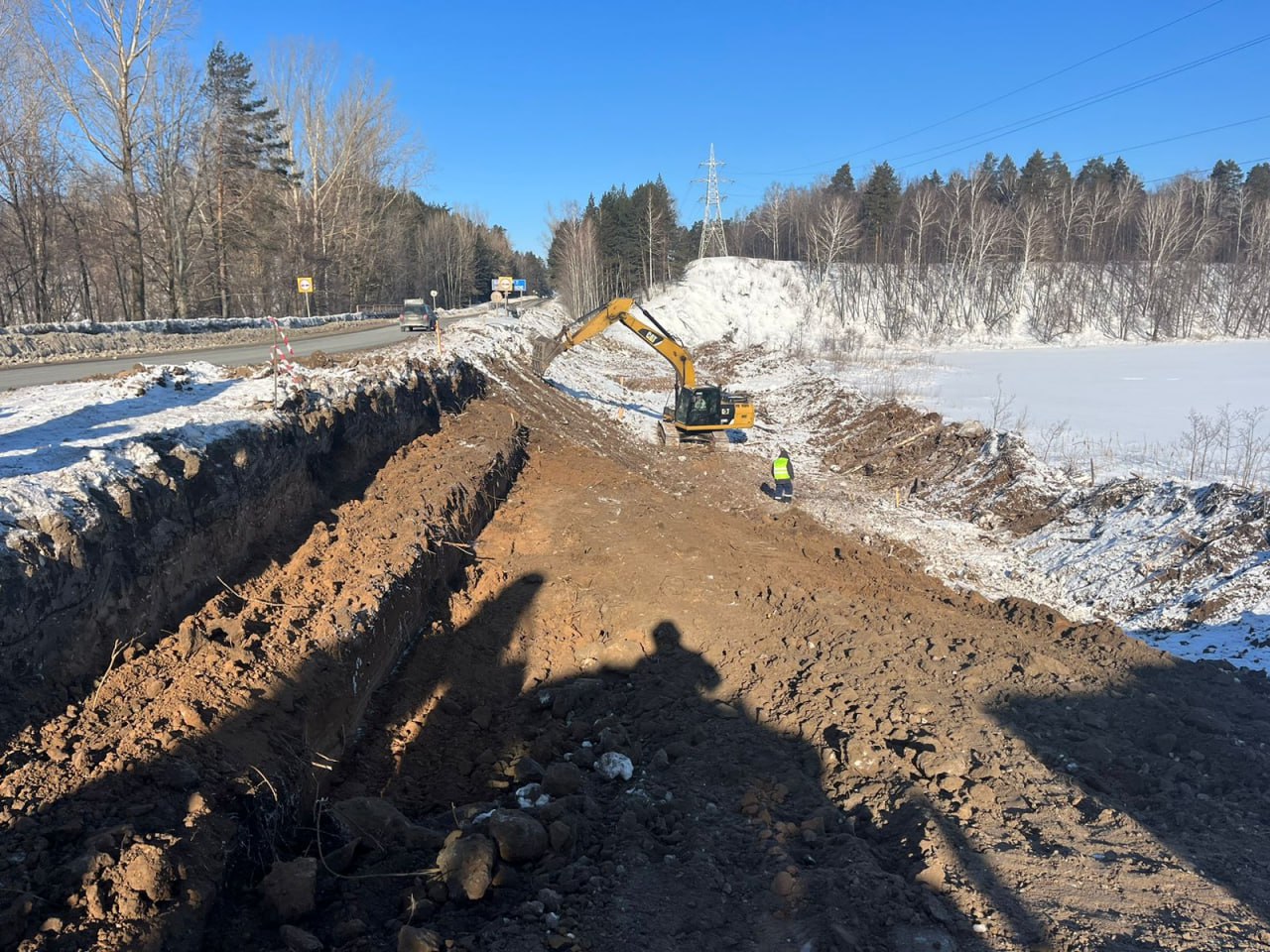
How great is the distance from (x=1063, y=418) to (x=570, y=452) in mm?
13854

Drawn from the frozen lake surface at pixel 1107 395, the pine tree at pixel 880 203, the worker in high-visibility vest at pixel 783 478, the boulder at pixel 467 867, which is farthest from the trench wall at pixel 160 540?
the pine tree at pixel 880 203

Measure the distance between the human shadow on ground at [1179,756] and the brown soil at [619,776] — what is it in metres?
0.03

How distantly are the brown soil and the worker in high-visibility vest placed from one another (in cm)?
400

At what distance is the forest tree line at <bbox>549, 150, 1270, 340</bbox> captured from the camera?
56094 millimetres

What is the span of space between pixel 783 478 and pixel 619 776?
9093 millimetres

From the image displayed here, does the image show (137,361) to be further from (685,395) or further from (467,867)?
(467,867)

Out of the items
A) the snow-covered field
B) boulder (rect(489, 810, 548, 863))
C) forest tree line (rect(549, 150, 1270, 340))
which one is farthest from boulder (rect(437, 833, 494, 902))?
forest tree line (rect(549, 150, 1270, 340))

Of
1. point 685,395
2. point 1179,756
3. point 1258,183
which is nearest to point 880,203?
point 1258,183

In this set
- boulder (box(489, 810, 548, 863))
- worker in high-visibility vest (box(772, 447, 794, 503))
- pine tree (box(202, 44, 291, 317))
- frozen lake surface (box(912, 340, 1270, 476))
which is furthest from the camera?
pine tree (box(202, 44, 291, 317))

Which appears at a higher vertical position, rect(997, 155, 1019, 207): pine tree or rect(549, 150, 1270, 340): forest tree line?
rect(997, 155, 1019, 207): pine tree

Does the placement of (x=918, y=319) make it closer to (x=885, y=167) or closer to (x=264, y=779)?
(x=885, y=167)

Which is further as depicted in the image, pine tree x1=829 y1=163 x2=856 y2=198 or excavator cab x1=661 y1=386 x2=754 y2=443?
pine tree x1=829 y1=163 x2=856 y2=198

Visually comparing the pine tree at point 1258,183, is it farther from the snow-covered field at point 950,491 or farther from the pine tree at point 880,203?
the snow-covered field at point 950,491

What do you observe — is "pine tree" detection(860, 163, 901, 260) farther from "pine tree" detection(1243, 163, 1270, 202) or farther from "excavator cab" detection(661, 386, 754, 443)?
"excavator cab" detection(661, 386, 754, 443)
